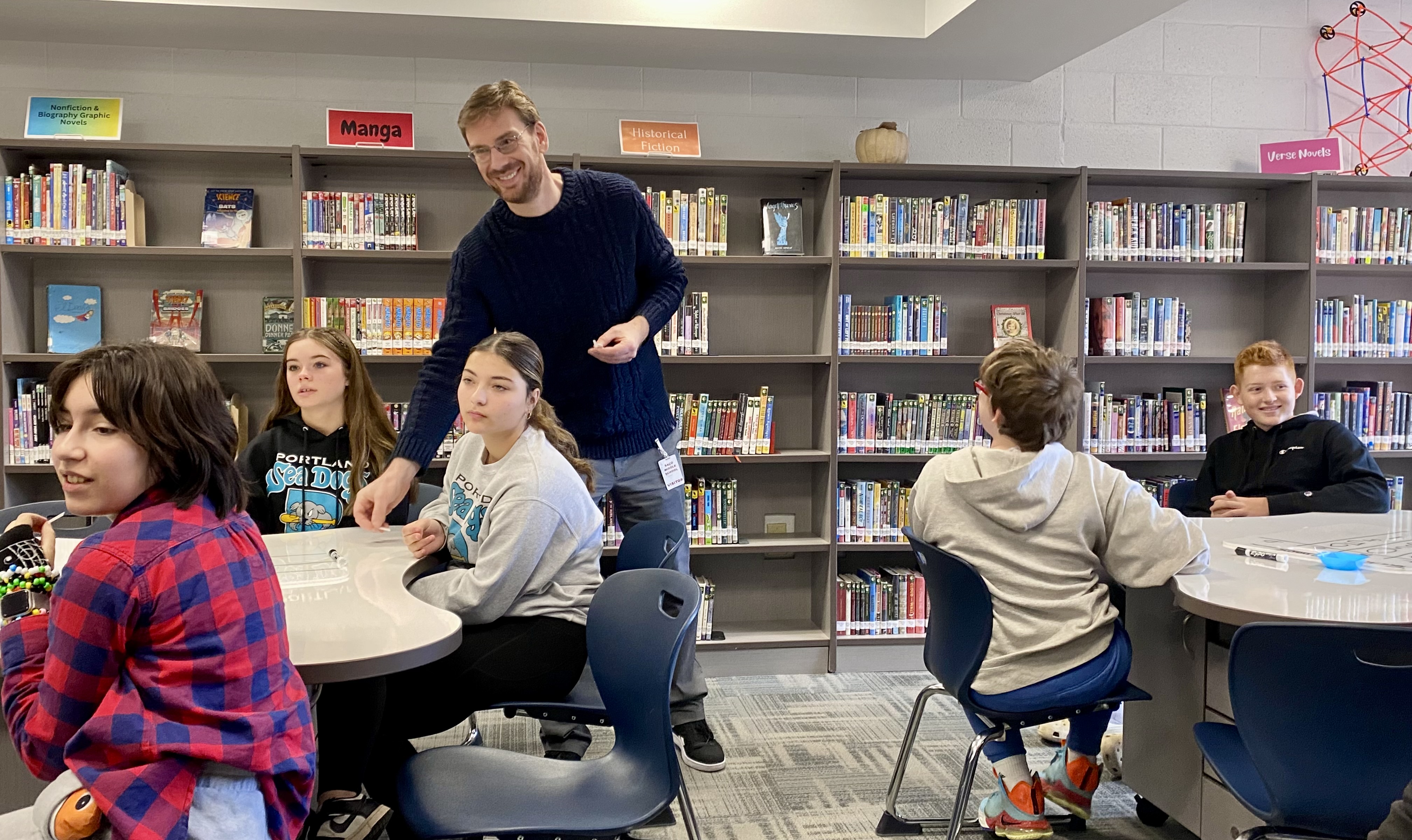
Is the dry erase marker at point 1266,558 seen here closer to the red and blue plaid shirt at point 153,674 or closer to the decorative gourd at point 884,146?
the red and blue plaid shirt at point 153,674

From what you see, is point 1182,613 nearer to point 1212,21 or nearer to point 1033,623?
point 1033,623

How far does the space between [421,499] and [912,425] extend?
212 centimetres

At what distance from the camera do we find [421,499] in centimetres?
284

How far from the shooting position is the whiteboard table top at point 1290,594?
1.74 meters

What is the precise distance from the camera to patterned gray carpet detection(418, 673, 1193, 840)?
8.46 feet

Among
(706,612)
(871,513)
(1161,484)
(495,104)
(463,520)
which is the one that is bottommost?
(706,612)

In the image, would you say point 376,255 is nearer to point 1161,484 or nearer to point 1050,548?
point 1050,548

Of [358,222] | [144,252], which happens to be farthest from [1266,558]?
[144,252]

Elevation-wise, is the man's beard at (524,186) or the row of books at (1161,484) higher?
the man's beard at (524,186)

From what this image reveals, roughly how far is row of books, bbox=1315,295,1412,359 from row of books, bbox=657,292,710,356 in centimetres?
258

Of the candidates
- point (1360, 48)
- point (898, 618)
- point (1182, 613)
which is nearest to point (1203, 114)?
point (1360, 48)

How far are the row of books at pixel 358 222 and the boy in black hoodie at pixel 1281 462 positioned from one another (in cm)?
297

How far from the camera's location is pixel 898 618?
4125 mm

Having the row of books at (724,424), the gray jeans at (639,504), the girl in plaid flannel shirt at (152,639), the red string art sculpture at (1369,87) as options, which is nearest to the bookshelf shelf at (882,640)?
the row of books at (724,424)
